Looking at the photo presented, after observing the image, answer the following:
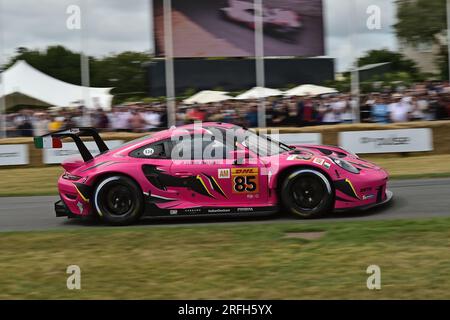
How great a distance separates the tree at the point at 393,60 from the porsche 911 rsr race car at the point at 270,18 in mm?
5819

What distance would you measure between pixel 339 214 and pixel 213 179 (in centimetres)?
172

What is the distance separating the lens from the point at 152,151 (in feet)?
27.9

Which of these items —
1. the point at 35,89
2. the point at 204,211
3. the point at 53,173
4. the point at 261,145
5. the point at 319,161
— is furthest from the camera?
the point at 35,89

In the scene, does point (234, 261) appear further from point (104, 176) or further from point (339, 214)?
point (104, 176)

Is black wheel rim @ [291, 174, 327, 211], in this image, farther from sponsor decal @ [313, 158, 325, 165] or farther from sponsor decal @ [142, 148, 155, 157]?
sponsor decal @ [142, 148, 155, 157]

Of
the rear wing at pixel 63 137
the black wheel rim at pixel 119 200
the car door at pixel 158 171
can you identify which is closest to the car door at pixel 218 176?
the car door at pixel 158 171

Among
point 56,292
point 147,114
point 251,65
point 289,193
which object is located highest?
point 251,65

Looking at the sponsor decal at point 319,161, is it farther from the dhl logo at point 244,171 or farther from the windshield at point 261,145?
the dhl logo at point 244,171

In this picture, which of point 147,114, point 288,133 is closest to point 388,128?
point 288,133

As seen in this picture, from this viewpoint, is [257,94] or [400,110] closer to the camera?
[400,110]

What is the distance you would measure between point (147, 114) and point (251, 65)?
80.9 ft

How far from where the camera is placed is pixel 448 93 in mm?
17594

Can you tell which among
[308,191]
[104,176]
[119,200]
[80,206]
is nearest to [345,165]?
[308,191]
